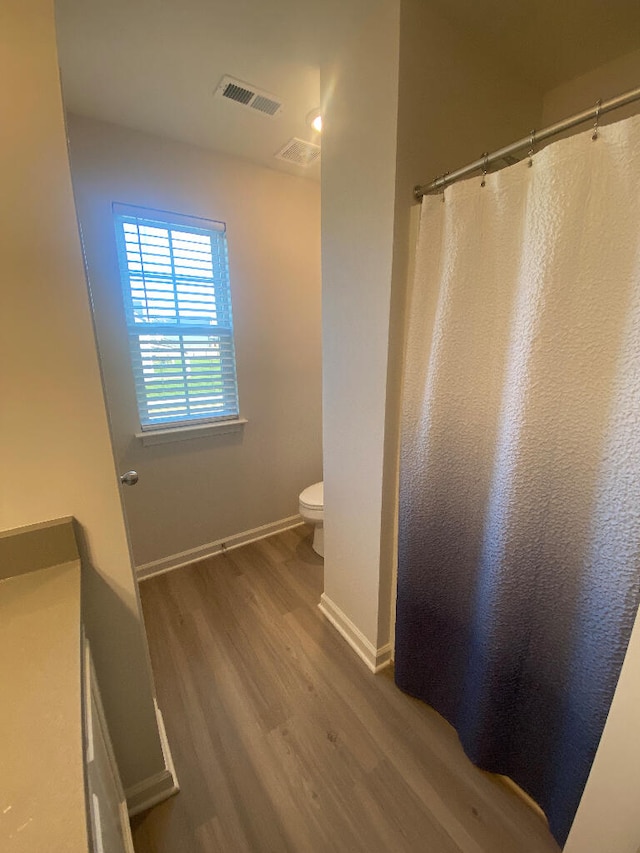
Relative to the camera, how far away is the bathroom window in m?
1.84

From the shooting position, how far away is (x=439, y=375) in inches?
45.4

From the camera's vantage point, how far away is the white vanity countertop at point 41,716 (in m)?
0.41

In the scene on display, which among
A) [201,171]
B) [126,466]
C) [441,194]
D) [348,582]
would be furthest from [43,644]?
[201,171]

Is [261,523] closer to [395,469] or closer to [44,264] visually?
[395,469]

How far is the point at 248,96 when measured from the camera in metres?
1.52

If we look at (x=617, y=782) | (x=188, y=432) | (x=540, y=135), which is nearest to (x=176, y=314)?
(x=188, y=432)

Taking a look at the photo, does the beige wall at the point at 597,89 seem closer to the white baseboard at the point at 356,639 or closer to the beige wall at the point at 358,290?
the beige wall at the point at 358,290

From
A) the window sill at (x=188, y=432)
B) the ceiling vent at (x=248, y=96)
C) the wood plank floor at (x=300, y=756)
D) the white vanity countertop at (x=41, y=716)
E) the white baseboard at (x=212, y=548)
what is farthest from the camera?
the white baseboard at (x=212, y=548)

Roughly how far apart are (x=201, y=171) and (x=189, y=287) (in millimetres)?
628

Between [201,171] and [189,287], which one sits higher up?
[201,171]

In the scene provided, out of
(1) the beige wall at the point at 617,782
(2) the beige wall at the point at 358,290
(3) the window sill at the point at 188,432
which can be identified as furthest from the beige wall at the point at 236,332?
(1) the beige wall at the point at 617,782

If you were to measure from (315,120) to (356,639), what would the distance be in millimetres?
2507

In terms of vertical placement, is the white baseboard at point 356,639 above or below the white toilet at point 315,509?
below

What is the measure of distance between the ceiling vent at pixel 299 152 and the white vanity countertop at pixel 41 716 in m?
2.19
